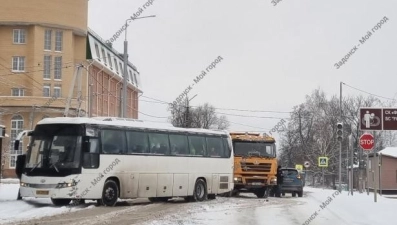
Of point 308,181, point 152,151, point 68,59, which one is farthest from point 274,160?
point 308,181

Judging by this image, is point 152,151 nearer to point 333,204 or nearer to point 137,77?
point 333,204

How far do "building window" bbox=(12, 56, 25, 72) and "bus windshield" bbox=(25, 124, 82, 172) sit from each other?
176 ft

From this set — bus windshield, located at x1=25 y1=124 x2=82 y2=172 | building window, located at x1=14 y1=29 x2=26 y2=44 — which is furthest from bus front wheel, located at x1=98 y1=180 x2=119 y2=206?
building window, located at x1=14 y1=29 x2=26 y2=44

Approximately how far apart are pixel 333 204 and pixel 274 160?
7590mm

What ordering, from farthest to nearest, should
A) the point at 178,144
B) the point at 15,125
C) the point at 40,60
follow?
the point at 40,60 → the point at 15,125 → the point at 178,144

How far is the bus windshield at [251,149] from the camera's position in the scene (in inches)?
1299

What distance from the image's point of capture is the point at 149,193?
24969 millimetres

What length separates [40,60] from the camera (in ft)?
242

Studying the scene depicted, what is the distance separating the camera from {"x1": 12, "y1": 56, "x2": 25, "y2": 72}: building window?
74.1 m

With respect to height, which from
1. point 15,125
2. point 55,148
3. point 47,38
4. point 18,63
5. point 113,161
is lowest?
point 113,161

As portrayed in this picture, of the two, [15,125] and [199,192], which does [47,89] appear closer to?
[15,125]

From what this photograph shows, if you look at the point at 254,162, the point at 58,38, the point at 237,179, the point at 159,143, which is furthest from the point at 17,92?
the point at 159,143

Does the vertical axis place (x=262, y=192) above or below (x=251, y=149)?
below

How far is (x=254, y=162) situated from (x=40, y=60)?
46984 mm
